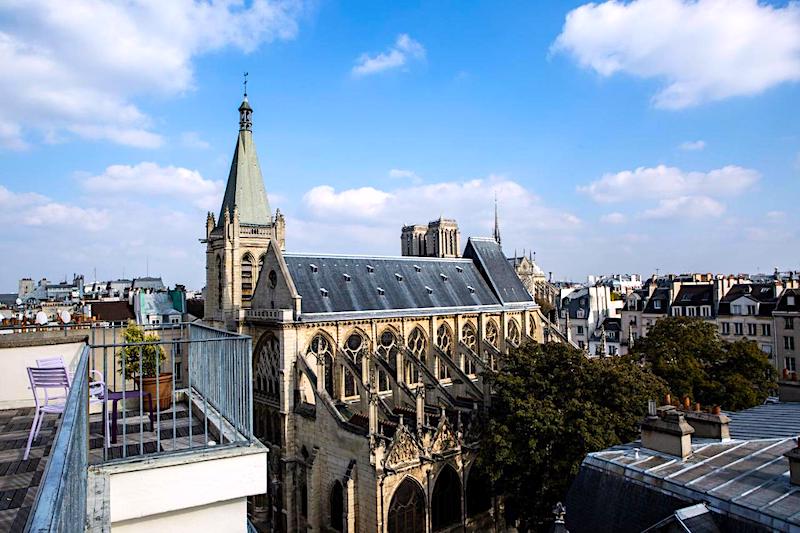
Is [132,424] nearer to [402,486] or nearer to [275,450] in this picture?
[402,486]

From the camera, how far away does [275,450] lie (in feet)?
94.2

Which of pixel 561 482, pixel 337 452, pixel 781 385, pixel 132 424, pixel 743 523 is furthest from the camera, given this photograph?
pixel 337 452

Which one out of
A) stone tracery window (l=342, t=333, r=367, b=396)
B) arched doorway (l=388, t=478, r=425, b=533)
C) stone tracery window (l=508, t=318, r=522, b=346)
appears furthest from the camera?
stone tracery window (l=508, t=318, r=522, b=346)

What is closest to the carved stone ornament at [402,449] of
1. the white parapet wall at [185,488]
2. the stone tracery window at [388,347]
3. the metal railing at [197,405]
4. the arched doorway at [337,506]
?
the arched doorway at [337,506]

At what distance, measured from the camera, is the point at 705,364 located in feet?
105

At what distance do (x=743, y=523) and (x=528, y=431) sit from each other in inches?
493

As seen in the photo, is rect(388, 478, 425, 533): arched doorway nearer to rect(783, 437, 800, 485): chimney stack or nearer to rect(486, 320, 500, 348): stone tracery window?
rect(783, 437, 800, 485): chimney stack

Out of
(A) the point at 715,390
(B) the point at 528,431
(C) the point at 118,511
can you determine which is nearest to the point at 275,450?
(B) the point at 528,431

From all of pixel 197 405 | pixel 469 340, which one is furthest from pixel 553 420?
pixel 469 340

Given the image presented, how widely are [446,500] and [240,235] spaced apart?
20.7 metres

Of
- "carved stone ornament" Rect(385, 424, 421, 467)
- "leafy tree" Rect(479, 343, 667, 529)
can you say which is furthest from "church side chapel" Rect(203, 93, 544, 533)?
"leafy tree" Rect(479, 343, 667, 529)

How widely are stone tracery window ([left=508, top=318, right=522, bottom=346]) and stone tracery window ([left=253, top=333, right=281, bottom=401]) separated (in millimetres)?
18685

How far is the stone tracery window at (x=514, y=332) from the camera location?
40750 mm

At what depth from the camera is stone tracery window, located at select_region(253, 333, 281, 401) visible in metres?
29.2
